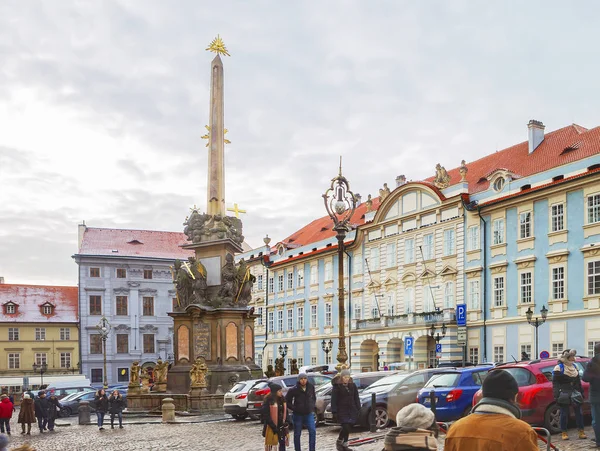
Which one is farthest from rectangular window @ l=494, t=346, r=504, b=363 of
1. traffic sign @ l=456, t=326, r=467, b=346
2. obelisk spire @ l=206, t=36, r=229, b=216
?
obelisk spire @ l=206, t=36, r=229, b=216

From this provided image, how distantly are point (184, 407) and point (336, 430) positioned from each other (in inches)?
393

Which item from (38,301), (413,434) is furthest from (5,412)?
(38,301)

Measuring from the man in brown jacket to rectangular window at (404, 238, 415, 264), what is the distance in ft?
157

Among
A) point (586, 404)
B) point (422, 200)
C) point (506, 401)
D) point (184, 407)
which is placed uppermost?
point (422, 200)

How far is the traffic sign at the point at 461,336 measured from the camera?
46531 mm

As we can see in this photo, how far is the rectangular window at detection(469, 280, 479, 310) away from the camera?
46.6 metres

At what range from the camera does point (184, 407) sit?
96.2ft

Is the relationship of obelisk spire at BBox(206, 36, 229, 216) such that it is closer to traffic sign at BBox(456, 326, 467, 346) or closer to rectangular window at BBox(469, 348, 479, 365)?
traffic sign at BBox(456, 326, 467, 346)

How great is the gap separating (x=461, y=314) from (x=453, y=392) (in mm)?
28803

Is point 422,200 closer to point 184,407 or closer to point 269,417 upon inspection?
point 184,407

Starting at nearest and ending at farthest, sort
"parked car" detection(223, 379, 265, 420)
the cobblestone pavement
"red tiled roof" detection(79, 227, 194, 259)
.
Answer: the cobblestone pavement → "parked car" detection(223, 379, 265, 420) → "red tiled roof" detection(79, 227, 194, 259)

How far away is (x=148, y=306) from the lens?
80250 millimetres

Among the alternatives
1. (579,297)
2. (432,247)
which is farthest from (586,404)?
(432,247)

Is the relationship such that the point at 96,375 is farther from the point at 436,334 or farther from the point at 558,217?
the point at 558,217
